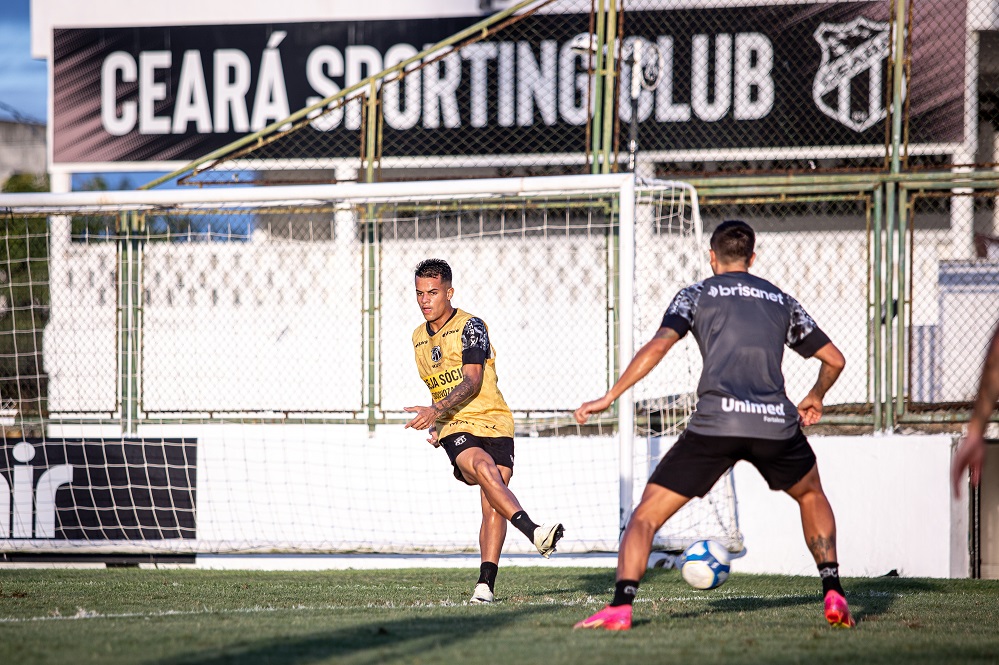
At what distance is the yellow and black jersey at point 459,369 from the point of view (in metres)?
7.22

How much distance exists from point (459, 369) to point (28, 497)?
5220mm

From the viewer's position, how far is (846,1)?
1359 centimetres

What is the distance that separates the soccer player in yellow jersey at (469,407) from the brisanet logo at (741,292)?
1.90 metres

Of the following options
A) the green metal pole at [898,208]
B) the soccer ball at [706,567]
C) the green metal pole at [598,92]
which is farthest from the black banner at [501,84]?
the soccer ball at [706,567]

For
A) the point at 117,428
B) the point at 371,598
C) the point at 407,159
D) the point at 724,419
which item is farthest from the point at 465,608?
the point at 407,159

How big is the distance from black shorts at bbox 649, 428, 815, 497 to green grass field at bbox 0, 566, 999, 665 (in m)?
0.73

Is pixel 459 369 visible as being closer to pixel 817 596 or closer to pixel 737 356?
pixel 737 356

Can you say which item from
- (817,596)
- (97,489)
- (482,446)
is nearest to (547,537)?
(482,446)

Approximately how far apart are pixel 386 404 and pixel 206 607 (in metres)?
5.06

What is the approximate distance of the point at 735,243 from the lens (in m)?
5.81

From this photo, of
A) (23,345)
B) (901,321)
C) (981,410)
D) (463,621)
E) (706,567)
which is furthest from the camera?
(23,345)

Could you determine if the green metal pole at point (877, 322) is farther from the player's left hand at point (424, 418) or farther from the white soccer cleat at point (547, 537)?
the player's left hand at point (424, 418)

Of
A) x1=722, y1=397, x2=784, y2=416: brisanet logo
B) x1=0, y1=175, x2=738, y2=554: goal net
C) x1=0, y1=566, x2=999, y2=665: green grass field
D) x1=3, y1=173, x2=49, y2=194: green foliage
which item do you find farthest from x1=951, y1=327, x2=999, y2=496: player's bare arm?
x1=3, y1=173, x2=49, y2=194: green foliage

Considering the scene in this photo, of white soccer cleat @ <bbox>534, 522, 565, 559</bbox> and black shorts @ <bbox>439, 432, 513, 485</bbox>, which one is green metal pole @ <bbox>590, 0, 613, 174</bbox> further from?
white soccer cleat @ <bbox>534, 522, 565, 559</bbox>
